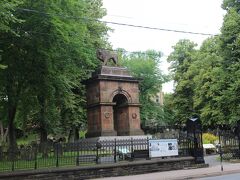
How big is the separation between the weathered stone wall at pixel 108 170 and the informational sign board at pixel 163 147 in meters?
0.50

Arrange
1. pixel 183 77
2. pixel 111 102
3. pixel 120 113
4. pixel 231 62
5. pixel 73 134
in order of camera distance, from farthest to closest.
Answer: pixel 183 77 → pixel 73 134 → pixel 231 62 → pixel 120 113 → pixel 111 102

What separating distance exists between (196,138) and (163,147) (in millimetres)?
2670

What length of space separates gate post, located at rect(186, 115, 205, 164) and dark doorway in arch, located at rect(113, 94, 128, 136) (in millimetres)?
9610

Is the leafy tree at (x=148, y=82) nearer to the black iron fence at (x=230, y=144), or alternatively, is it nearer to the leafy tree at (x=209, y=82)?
the leafy tree at (x=209, y=82)

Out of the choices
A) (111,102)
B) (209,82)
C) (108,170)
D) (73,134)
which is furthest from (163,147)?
(209,82)

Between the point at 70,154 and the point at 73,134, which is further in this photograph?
the point at 73,134

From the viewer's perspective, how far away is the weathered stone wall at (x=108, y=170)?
1713 centimetres

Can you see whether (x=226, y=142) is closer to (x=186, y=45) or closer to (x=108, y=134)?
(x=108, y=134)

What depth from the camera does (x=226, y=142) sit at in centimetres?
2842

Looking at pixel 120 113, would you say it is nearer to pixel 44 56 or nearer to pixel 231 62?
pixel 231 62

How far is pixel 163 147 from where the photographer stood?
2227 centimetres

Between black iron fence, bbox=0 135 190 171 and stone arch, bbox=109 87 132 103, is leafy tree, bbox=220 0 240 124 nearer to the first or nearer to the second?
stone arch, bbox=109 87 132 103

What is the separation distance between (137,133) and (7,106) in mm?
10724

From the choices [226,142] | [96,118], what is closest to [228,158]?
[226,142]
